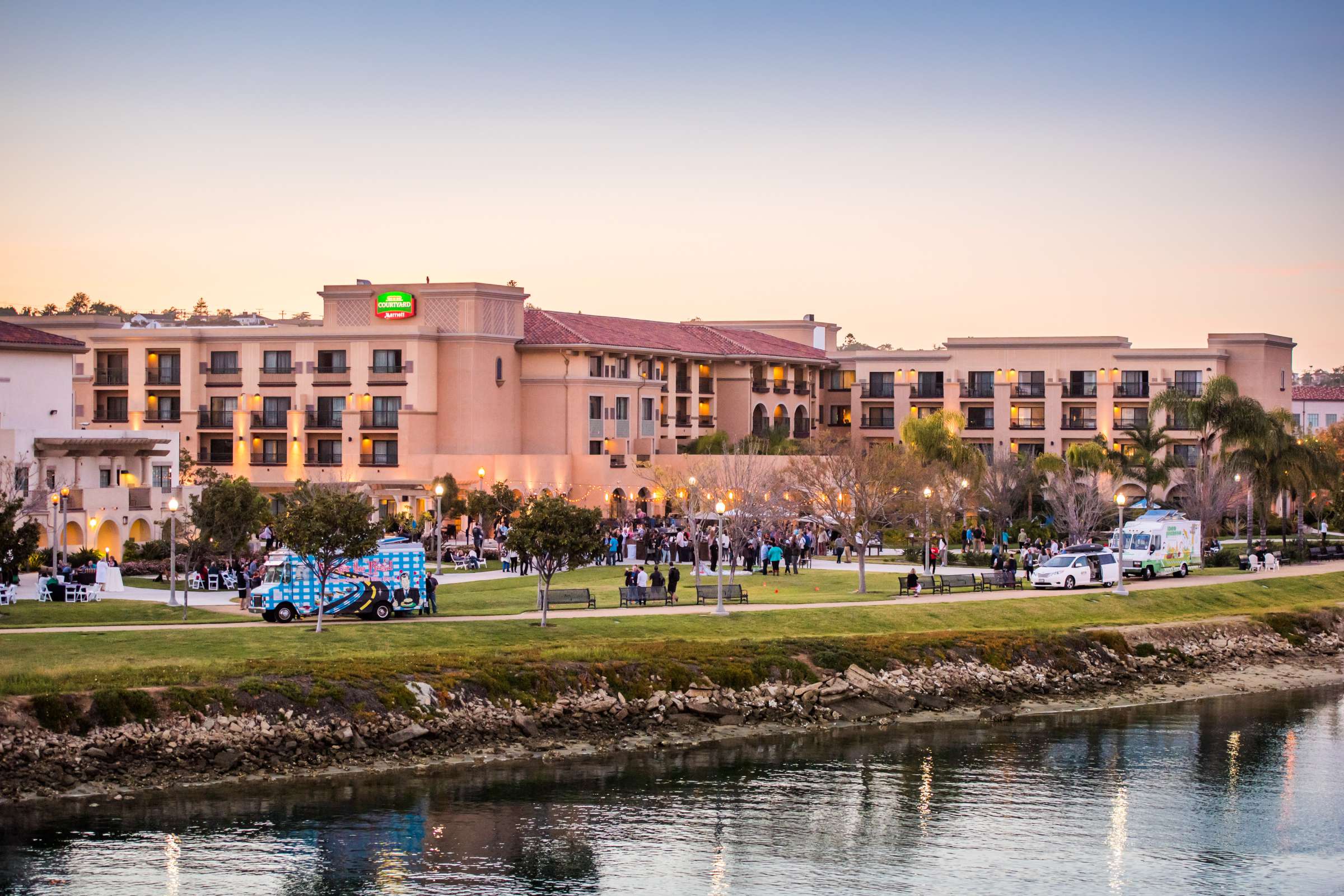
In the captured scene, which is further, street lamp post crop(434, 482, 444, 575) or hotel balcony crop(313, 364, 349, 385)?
hotel balcony crop(313, 364, 349, 385)

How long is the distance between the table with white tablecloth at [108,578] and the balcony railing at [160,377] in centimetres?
3904

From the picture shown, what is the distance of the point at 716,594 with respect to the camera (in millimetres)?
45406

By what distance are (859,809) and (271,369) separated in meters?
59.1

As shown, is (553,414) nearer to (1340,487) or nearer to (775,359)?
(775,359)

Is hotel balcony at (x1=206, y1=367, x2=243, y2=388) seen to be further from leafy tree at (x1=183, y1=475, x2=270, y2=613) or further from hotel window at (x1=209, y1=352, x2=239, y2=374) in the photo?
leafy tree at (x1=183, y1=475, x2=270, y2=613)

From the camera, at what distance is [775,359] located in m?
99.9

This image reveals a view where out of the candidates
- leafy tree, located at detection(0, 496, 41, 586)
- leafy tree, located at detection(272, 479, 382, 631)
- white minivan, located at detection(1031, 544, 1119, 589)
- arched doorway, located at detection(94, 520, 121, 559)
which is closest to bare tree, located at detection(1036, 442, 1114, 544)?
white minivan, located at detection(1031, 544, 1119, 589)

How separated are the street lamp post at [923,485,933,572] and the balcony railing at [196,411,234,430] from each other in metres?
41.9

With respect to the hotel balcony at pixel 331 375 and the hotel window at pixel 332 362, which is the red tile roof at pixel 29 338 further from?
the hotel window at pixel 332 362

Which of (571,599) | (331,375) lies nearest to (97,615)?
(571,599)

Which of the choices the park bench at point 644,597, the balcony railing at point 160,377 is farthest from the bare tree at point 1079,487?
the balcony railing at point 160,377

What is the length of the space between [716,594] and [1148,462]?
1567 inches

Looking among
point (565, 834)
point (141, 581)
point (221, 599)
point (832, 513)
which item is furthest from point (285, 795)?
point (832, 513)

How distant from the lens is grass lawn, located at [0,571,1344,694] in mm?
32375
